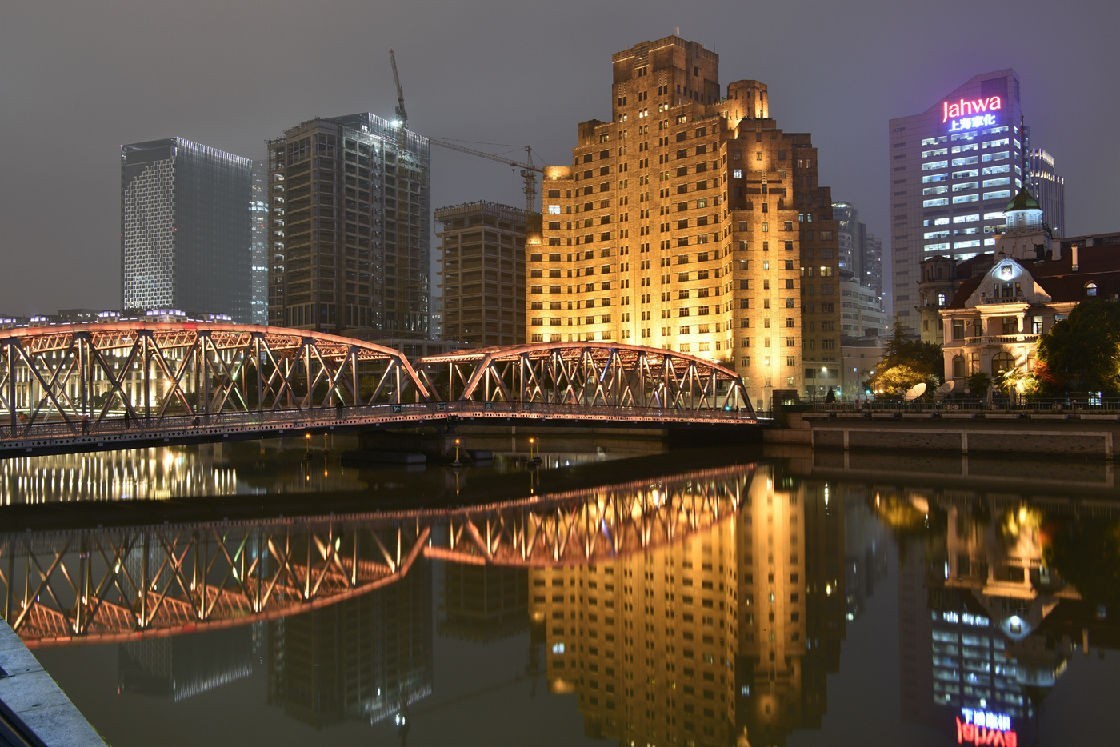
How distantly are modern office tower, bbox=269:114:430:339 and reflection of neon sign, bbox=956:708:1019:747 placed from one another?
14255 cm

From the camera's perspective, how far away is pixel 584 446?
83.5 metres

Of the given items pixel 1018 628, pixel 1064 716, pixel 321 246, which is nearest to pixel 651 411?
pixel 1018 628

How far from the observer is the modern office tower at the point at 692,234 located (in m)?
104

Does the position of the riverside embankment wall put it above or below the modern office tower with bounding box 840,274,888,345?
below

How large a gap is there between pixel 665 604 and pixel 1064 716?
33.6 feet

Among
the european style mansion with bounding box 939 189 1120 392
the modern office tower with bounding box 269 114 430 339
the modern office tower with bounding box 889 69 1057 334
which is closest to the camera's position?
the european style mansion with bounding box 939 189 1120 392

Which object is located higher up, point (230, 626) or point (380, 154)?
point (380, 154)

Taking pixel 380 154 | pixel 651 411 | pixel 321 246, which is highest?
pixel 380 154

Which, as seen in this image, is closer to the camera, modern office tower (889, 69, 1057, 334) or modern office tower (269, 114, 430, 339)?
modern office tower (269, 114, 430, 339)

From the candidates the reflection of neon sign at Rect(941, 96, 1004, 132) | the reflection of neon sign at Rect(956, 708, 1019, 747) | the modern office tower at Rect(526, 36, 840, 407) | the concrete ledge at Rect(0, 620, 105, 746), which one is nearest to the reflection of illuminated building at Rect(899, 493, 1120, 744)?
the reflection of neon sign at Rect(956, 708, 1019, 747)

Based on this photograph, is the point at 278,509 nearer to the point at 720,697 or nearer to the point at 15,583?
the point at 15,583

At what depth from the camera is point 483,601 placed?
79.7 feet

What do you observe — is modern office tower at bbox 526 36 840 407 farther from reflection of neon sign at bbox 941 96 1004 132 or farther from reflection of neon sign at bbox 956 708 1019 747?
reflection of neon sign at bbox 956 708 1019 747

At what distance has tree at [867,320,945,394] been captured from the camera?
8662cm
